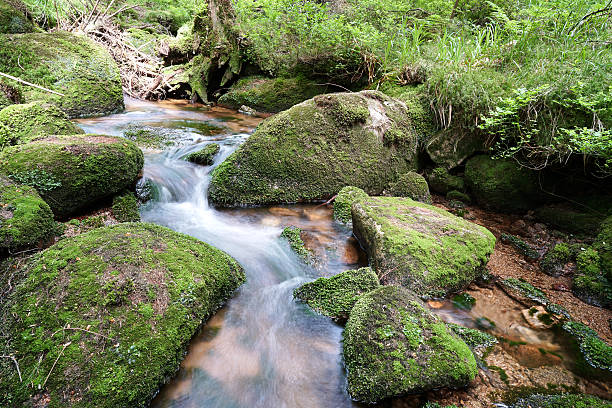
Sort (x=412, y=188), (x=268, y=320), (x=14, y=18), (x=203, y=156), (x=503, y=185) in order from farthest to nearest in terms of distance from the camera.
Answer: (x=14, y=18), (x=203, y=156), (x=412, y=188), (x=503, y=185), (x=268, y=320)

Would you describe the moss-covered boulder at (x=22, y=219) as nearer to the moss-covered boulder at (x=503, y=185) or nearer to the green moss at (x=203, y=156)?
the green moss at (x=203, y=156)

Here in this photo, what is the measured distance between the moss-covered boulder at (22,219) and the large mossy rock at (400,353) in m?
3.16

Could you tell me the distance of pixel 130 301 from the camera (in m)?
2.58

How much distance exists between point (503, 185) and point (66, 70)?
989cm

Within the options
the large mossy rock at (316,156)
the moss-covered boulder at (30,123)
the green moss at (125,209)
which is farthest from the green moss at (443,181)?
the moss-covered boulder at (30,123)

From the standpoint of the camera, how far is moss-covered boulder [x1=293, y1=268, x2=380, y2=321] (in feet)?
10.7

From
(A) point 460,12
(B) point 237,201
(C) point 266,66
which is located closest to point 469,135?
(B) point 237,201

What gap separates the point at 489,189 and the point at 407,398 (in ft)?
14.0

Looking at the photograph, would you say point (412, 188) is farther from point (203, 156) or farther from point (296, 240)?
point (203, 156)

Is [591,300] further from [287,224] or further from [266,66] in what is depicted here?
[266,66]

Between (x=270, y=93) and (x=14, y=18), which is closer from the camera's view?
(x=14, y=18)

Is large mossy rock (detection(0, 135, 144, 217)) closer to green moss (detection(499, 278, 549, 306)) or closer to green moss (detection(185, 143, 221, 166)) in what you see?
green moss (detection(185, 143, 221, 166))

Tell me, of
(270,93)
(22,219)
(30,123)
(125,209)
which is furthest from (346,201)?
(270,93)

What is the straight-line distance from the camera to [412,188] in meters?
5.57
